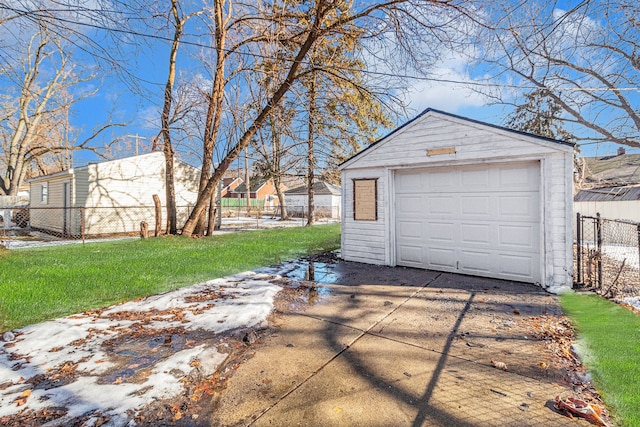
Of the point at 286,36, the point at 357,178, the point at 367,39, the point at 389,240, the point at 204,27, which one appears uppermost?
the point at 204,27

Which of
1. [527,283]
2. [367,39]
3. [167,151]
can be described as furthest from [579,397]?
[167,151]

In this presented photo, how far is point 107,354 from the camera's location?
2.96 meters

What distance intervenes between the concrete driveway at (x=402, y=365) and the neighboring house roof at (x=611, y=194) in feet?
40.4

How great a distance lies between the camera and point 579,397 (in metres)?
2.28

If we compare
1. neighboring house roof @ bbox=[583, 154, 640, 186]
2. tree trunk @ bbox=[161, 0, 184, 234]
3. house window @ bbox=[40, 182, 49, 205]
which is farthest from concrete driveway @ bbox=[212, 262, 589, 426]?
neighboring house roof @ bbox=[583, 154, 640, 186]

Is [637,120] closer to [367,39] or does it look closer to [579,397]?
[367,39]

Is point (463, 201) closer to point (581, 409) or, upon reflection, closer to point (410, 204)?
point (410, 204)

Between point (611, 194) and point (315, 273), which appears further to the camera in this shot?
point (611, 194)

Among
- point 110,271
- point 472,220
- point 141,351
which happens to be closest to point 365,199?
point 472,220

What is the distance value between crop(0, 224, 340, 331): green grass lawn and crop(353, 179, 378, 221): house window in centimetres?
230

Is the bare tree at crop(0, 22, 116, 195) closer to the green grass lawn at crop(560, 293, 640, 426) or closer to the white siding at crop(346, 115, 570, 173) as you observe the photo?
the white siding at crop(346, 115, 570, 173)

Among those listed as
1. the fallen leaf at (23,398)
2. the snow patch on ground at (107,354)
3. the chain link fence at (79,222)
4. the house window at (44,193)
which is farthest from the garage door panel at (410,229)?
the house window at (44,193)

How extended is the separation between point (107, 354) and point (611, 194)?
1855 cm

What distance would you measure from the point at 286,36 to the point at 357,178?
15.9ft
